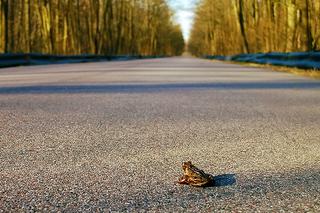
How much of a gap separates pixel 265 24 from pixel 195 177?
95.4 ft

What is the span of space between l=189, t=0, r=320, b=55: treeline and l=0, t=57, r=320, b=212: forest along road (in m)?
13.9

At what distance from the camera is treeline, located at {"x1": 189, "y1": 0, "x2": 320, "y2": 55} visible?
61.6 feet

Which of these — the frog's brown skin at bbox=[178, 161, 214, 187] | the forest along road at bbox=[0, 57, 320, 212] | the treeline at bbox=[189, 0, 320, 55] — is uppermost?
the treeline at bbox=[189, 0, 320, 55]

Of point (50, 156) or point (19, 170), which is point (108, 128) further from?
point (19, 170)

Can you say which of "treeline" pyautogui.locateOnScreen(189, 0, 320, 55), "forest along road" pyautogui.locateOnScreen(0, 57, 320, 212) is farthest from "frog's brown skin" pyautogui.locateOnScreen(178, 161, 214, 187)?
"treeline" pyautogui.locateOnScreen(189, 0, 320, 55)

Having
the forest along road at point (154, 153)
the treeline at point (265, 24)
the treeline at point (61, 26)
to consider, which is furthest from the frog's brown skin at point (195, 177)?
the treeline at point (61, 26)

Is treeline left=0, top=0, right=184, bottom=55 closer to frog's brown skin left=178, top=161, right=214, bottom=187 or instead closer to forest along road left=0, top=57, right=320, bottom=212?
forest along road left=0, top=57, right=320, bottom=212

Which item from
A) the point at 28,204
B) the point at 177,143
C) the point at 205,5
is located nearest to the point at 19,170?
the point at 28,204

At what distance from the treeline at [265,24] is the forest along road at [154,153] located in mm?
13913

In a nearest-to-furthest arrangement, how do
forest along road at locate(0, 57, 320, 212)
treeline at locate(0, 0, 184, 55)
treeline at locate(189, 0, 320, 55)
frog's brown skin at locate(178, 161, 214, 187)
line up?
1. forest along road at locate(0, 57, 320, 212)
2. frog's brown skin at locate(178, 161, 214, 187)
3. treeline at locate(189, 0, 320, 55)
4. treeline at locate(0, 0, 184, 55)

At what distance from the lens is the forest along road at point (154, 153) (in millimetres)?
2045

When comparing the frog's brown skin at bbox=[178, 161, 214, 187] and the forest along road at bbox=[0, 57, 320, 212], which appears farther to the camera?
the frog's brown skin at bbox=[178, 161, 214, 187]

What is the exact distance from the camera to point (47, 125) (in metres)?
4.05

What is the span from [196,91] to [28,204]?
5496 millimetres
